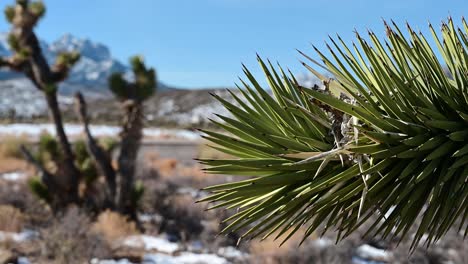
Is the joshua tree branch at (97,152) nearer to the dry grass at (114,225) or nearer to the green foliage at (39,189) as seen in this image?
the dry grass at (114,225)

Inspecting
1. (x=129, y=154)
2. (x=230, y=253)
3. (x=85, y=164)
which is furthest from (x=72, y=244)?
(x=85, y=164)

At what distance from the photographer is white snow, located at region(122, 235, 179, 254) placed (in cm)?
905

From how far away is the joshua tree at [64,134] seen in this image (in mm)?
10453

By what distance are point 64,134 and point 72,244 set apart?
375 centimetres

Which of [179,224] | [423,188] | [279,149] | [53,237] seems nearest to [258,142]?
[279,149]

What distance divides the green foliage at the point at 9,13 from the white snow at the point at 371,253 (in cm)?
856

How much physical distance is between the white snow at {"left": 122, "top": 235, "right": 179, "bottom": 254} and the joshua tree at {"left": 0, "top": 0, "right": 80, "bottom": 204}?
233cm

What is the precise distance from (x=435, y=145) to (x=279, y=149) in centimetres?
39

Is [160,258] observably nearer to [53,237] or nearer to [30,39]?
[53,237]

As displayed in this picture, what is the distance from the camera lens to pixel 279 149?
53.1 inches

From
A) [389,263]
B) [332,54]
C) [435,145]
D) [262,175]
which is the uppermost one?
[332,54]

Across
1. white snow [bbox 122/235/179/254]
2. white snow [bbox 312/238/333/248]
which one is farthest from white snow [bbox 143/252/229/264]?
white snow [bbox 312/238/333/248]

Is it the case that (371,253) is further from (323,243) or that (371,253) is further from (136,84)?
(136,84)

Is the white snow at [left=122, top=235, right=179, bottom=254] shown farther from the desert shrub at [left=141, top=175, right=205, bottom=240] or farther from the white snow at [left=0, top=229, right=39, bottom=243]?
the white snow at [left=0, top=229, right=39, bottom=243]
